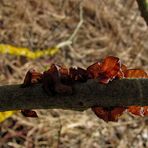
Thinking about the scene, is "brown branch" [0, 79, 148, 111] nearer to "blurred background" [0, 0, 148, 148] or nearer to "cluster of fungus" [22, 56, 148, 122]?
"cluster of fungus" [22, 56, 148, 122]

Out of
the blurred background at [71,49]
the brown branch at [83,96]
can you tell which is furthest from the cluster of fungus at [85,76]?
the blurred background at [71,49]

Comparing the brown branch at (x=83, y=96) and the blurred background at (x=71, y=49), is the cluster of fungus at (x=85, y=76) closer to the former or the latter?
the brown branch at (x=83, y=96)

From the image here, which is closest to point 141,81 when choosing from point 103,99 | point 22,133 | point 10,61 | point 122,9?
point 103,99

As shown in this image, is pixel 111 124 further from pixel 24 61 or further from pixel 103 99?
Answer: pixel 103 99

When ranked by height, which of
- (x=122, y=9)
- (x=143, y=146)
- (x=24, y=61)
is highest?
(x=122, y=9)

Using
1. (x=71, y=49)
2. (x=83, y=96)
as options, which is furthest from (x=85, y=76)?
(x=71, y=49)

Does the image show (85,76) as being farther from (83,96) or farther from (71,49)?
(71,49)

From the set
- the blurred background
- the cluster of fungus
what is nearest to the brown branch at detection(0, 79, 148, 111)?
the cluster of fungus
